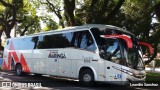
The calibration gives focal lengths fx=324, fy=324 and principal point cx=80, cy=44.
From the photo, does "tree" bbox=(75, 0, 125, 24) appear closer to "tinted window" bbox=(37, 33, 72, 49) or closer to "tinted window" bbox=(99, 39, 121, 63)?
"tinted window" bbox=(37, 33, 72, 49)

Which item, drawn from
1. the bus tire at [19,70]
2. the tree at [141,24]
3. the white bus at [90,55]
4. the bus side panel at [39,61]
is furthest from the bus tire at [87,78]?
the tree at [141,24]

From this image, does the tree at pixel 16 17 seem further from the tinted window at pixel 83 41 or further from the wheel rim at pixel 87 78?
the wheel rim at pixel 87 78

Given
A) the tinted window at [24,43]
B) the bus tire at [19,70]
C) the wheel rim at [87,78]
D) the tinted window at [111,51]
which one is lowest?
the wheel rim at [87,78]

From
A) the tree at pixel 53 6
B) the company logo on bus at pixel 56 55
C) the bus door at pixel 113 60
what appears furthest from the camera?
the tree at pixel 53 6

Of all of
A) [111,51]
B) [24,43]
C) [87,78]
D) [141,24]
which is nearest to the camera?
[111,51]

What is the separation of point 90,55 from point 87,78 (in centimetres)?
122

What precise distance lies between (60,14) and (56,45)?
13.3 m

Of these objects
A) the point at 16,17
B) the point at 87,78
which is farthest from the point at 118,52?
the point at 16,17

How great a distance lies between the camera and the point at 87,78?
16906 mm

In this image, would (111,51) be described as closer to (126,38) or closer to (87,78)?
(126,38)

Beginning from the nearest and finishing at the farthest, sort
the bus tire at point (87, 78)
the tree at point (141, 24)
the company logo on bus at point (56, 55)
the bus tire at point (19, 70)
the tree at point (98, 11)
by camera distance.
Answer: the bus tire at point (87, 78) → the company logo on bus at point (56, 55) → the bus tire at point (19, 70) → the tree at point (98, 11) → the tree at point (141, 24)

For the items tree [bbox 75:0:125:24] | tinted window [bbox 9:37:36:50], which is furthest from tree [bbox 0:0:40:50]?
tinted window [bbox 9:37:36:50]

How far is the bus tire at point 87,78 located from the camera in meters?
16.7

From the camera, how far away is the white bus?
15.6 metres
